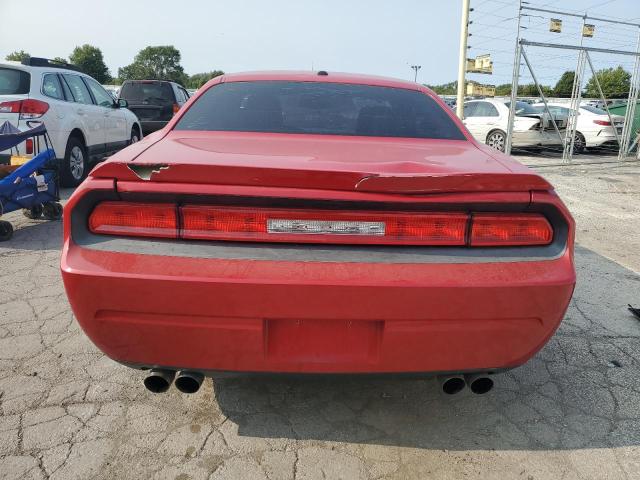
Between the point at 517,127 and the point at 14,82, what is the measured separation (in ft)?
36.6

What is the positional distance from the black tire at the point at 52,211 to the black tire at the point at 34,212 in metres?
0.05

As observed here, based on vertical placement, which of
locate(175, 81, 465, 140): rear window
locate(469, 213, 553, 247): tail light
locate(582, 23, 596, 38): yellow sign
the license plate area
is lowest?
the license plate area

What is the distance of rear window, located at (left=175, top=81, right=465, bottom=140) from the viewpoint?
2631mm

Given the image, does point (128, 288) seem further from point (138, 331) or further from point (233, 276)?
point (233, 276)

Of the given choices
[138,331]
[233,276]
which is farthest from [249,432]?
[233,276]

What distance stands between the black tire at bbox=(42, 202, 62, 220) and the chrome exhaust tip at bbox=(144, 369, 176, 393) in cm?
447

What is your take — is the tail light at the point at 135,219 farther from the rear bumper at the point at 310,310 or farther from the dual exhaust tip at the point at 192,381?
the dual exhaust tip at the point at 192,381

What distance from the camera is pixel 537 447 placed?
2125 mm

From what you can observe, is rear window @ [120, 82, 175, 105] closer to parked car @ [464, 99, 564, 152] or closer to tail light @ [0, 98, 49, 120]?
tail light @ [0, 98, 49, 120]

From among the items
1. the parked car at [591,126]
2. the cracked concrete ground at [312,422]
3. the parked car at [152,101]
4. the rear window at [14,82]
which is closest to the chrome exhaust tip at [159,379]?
the cracked concrete ground at [312,422]

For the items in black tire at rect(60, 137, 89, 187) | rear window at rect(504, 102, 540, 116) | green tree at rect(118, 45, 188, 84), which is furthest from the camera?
Result: green tree at rect(118, 45, 188, 84)

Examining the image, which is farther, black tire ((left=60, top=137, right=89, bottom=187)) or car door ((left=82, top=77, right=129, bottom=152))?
car door ((left=82, top=77, right=129, bottom=152))

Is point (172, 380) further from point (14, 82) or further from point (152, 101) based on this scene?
A: point (152, 101)

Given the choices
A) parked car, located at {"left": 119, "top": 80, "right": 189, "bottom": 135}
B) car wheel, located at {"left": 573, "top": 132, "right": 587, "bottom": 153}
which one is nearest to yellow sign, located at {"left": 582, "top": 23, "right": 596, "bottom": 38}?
car wheel, located at {"left": 573, "top": 132, "right": 587, "bottom": 153}
